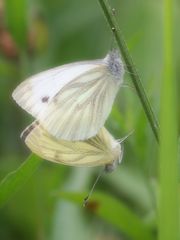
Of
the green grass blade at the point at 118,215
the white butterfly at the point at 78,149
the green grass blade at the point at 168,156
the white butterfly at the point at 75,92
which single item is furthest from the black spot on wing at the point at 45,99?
the green grass blade at the point at 168,156

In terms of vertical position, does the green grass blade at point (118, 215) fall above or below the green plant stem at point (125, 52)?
below

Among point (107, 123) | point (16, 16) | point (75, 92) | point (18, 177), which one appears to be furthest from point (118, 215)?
point (16, 16)

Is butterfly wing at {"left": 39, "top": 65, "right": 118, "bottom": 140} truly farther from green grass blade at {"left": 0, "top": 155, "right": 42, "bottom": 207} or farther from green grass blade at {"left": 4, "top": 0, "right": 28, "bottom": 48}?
green grass blade at {"left": 4, "top": 0, "right": 28, "bottom": 48}

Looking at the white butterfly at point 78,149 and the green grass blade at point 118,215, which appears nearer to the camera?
the white butterfly at point 78,149

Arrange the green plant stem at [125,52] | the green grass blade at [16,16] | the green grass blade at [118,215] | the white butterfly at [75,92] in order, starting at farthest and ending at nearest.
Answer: the green grass blade at [16,16]
the green grass blade at [118,215]
the white butterfly at [75,92]
the green plant stem at [125,52]

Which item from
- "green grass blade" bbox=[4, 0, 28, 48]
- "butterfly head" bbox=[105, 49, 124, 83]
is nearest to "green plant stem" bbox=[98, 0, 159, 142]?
"butterfly head" bbox=[105, 49, 124, 83]

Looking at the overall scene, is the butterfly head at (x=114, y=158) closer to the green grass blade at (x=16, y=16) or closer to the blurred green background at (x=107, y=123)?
the blurred green background at (x=107, y=123)
